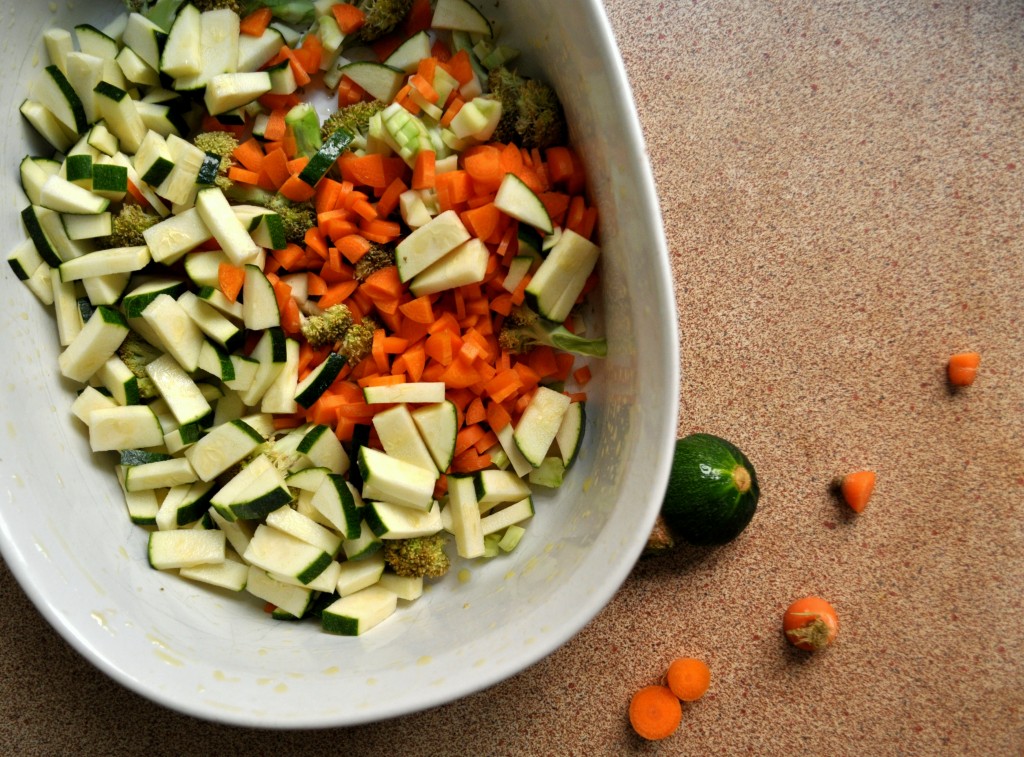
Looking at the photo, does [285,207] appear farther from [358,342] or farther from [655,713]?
[655,713]

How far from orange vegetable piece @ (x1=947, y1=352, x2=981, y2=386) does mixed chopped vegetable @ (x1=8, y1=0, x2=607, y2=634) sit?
92cm

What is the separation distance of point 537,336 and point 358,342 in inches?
13.4

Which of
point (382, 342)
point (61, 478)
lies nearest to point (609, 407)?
point (382, 342)

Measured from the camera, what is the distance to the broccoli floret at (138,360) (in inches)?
53.2

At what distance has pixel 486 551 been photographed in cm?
139

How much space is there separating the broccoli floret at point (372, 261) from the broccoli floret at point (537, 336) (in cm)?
25

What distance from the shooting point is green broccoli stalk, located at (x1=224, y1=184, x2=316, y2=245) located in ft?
4.44

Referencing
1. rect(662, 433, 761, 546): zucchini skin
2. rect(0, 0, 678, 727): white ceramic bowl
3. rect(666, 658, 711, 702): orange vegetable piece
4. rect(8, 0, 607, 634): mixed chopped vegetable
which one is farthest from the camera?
rect(666, 658, 711, 702): orange vegetable piece

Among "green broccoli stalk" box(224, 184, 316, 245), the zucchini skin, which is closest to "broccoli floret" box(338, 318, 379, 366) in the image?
"green broccoli stalk" box(224, 184, 316, 245)

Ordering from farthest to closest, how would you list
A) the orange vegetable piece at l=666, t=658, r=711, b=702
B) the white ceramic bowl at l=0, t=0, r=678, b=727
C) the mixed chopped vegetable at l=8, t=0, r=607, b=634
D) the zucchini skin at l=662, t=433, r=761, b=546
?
the orange vegetable piece at l=666, t=658, r=711, b=702 < the zucchini skin at l=662, t=433, r=761, b=546 < the mixed chopped vegetable at l=8, t=0, r=607, b=634 < the white ceramic bowl at l=0, t=0, r=678, b=727

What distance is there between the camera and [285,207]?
53.6 inches

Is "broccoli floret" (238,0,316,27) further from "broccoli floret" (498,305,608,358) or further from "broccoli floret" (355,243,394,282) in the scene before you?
"broccoli floret" (498,305,608,358)

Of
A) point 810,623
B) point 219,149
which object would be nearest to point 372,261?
point 219,149

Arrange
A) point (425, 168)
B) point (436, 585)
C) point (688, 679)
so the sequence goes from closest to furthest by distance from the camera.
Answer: point (425, 168), point (436, 585), point (688, 679)
